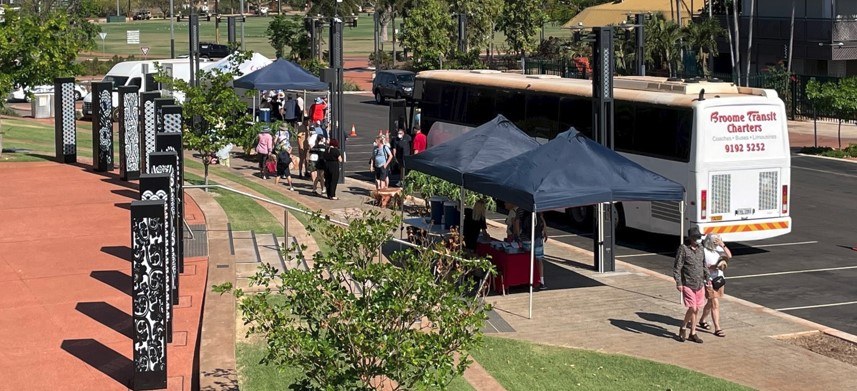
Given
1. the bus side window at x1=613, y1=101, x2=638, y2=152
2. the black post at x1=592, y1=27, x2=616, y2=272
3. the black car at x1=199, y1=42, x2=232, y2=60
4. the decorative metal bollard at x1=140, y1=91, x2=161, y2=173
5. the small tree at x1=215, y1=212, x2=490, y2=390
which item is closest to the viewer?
the small tree at x1=215, y1=212, x2=490, y2=390

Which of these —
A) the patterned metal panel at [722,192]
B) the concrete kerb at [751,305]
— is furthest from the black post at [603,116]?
the patterned metal panel at [722,192]

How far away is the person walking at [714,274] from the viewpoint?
56.2ft

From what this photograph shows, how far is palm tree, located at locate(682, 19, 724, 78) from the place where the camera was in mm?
58344

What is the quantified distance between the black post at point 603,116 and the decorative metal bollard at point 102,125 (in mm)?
11924

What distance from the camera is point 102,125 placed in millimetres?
28766

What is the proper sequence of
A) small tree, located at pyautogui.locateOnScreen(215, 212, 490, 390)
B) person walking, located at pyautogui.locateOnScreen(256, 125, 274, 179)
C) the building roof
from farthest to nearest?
1. the building roof
2. person walking, located at pyautogui.locateOnScreen(256, 125, 274, 179)
3. small tree, located at pyautogui.locateOnScreen(215, 212, 490, 390)

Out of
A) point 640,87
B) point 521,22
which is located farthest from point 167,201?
point 521,22

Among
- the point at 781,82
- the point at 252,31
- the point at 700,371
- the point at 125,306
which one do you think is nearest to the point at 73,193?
the point at 125,306

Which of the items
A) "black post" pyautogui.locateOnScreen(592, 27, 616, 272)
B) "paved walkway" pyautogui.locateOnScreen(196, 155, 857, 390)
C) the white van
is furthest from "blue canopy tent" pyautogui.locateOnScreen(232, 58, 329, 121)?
"paved walkway" pyautogui.locateOnScreen(196, 155, 857, 390)

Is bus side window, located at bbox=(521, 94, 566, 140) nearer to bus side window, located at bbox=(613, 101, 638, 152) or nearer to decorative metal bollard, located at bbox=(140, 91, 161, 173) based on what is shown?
bus side window, located at bbox=(613, 101, 638, 152)

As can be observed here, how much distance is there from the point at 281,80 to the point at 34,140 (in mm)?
7663

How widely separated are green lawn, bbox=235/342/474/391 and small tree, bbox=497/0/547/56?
208 ft

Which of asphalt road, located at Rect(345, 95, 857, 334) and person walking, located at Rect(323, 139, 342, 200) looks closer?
asphalt road, located at Rect(345, 95, 857, 334)

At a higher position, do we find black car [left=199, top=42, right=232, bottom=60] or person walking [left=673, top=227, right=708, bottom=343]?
black car [left=199, top=42, right=232, bottom=60]
